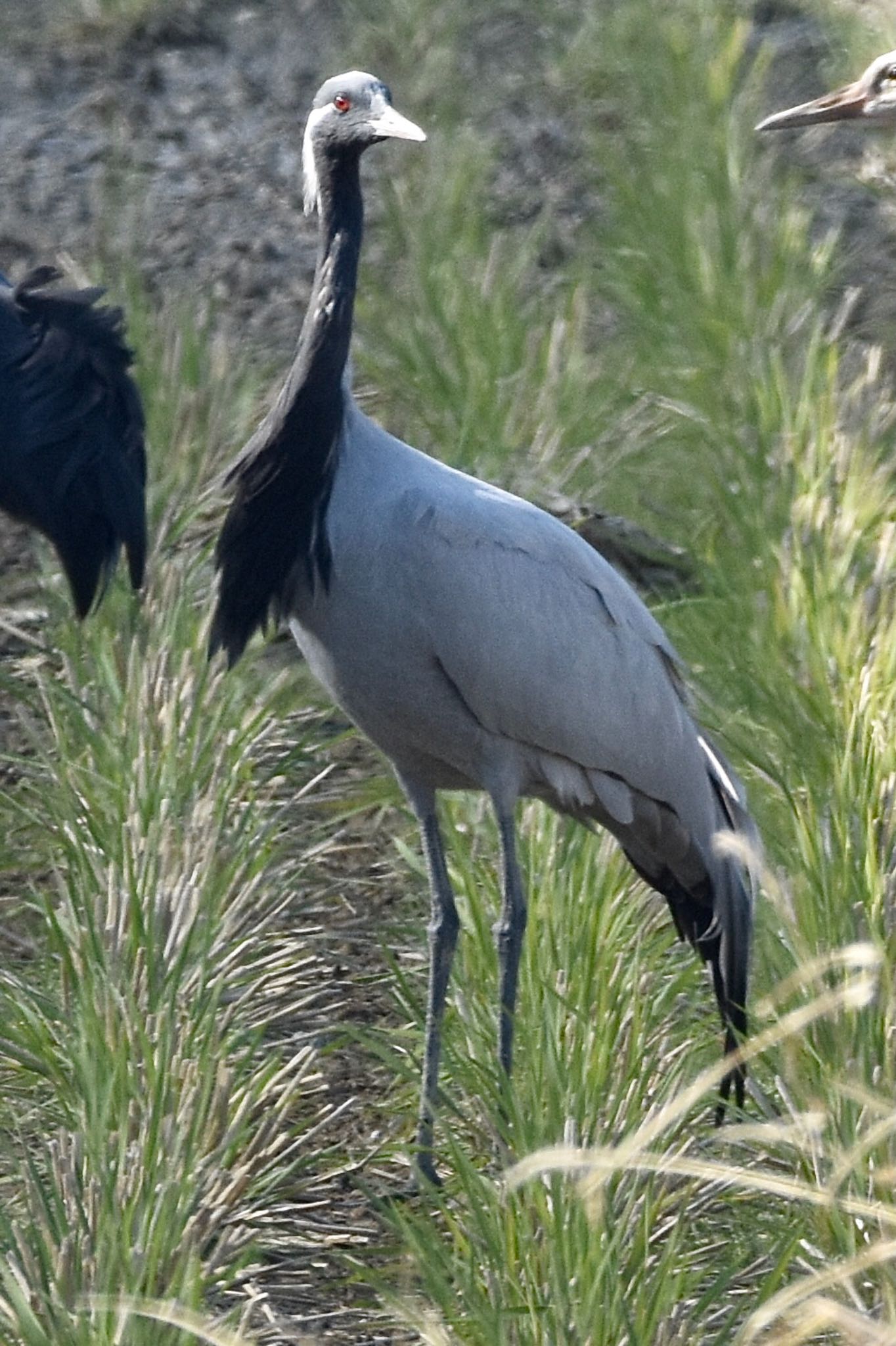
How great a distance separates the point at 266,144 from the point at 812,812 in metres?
5.19

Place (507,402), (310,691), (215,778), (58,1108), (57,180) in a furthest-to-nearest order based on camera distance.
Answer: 1. (57,180)
2. (507,402)
3. (310,691)
4. (215,778)
5. (58,1108)

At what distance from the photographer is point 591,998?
2.89 m

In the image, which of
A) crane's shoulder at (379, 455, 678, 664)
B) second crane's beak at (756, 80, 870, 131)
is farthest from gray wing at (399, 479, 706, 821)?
second crane's beak at (756, 80, 870, 131)

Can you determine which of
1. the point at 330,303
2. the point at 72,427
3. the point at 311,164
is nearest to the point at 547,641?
the point at 330,303

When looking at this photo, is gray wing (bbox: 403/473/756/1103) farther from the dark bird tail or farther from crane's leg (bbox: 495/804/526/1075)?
crane's leg (bbox: 495/804/526/1075)

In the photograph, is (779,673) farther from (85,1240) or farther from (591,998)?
(85,1240)

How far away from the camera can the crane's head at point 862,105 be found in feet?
12.0

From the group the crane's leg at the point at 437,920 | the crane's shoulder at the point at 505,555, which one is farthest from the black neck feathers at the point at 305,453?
the crane's leg at the point at 437,920

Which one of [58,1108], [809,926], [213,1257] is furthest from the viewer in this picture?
[58,1108]

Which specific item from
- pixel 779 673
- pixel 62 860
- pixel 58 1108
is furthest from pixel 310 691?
pixel 58 1108

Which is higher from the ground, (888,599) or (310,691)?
(888,599)

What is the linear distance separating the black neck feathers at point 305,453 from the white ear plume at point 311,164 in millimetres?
29

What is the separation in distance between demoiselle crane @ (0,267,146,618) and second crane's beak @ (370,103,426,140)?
3.07ft

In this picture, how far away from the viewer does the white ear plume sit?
3.13 metres
